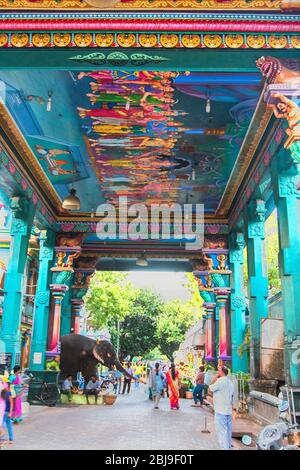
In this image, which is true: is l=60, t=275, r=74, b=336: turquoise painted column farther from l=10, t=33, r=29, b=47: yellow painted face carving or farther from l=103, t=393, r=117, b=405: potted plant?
l=10, t=33, r=29, b=47: yellow painted face carving

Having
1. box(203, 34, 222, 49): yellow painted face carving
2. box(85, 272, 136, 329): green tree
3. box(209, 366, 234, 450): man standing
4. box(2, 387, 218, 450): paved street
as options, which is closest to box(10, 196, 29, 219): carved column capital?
box(2, 387, 218, 450): paved street

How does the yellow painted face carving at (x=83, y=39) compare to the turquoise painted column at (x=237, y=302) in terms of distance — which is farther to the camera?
the turquoise painted column at (x=237, y=302)

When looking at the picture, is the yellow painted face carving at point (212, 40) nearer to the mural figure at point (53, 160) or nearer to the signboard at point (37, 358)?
the mural figure at point (53, 160)

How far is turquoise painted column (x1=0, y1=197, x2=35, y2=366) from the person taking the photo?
425 inches

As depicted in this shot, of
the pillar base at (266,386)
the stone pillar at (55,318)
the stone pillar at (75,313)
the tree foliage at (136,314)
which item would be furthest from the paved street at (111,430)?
the tree foliage at (136,314)

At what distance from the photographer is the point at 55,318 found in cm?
1473

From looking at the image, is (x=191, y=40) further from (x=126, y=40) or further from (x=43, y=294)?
(x=43, y=294)

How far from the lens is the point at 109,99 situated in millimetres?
8562

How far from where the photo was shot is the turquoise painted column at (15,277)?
10.8 meters

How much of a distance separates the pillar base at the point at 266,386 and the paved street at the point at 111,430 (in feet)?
4.44

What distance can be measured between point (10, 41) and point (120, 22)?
4.95 feet

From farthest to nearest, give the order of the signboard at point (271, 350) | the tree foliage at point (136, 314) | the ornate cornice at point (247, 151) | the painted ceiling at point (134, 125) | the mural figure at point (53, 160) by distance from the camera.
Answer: the tree foliage at point (136, 314) < the mural figure at point (53, 160) < the signboard at point (271, 350) < the ornate cornice at point (247, 151) < the painted ceiling at point (134, 125)

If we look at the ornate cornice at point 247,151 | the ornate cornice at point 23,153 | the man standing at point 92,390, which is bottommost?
the man standing at point 92,390

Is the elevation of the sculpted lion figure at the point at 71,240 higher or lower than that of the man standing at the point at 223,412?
higher
